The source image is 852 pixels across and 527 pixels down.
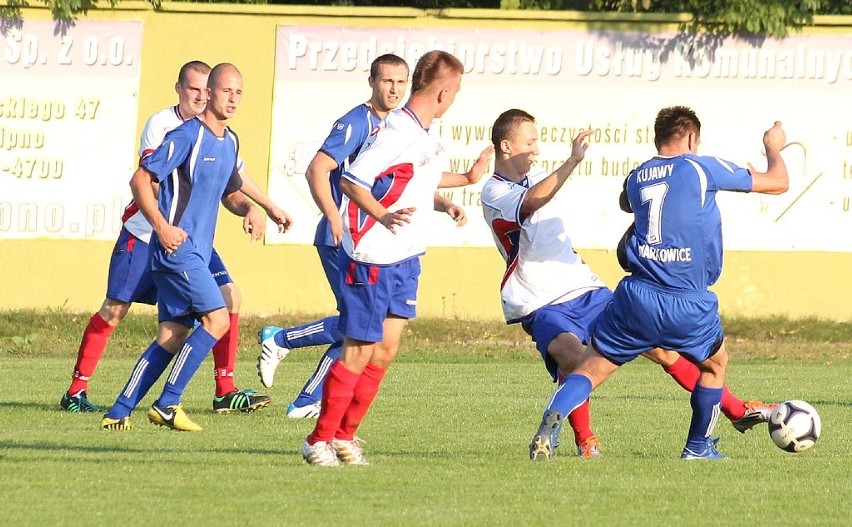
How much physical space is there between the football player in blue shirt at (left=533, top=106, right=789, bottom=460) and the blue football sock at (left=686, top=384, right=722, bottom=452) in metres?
0.21

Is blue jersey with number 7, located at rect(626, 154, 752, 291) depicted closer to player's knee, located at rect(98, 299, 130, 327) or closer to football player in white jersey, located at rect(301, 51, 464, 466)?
football player in white jersey, located at rect(301, 51, 464, 466)

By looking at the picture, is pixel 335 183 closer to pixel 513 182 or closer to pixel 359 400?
pixel 513 182

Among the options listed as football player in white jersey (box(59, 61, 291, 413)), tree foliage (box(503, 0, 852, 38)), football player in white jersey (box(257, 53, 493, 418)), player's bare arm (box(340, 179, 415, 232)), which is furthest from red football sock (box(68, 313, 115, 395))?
tree foliage (box(503, 0, 852, 38))

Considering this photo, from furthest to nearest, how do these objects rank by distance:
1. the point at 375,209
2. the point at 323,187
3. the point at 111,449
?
the point at 111,449, the point at 323,187, the point at 375,209

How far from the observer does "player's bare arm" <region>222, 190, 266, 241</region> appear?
32.2 ft

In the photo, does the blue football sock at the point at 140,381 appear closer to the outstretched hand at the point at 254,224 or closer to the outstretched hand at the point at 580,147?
the outstretched hand at the point at 254,224

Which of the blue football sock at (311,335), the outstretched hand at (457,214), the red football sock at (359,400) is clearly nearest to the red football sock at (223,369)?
the blue football sock at (311,335)

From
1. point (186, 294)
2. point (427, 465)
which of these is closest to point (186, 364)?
point (186, 294)

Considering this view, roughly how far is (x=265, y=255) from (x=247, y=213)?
830 cm

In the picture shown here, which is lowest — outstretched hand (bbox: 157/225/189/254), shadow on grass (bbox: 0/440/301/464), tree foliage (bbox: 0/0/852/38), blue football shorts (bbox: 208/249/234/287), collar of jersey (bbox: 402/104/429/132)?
shadow on grass (bbox: 0/440/301/464)

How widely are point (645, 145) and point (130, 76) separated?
5.96m

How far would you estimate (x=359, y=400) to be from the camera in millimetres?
7645

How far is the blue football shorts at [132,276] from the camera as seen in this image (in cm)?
1078

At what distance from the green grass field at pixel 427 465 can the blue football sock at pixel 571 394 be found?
0.93 ft
